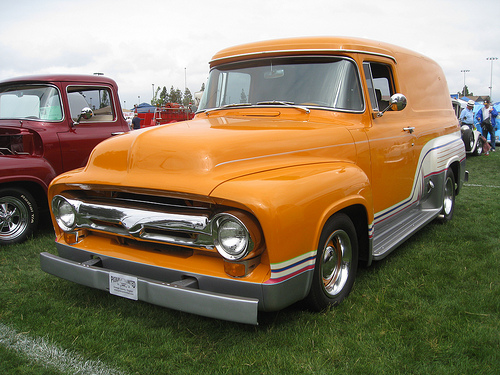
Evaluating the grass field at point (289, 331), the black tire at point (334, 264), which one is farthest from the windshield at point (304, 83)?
the grass field at point (289, 331)

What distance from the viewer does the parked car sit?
2.60 metres

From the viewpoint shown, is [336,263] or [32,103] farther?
[32,103]

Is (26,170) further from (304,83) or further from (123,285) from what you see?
(304,83)

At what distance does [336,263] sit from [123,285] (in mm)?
1533

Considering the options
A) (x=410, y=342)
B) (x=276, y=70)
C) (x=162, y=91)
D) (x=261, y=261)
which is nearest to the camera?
(x=261, y=261)

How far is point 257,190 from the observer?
101 inches

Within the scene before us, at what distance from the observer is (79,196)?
336 centimetres

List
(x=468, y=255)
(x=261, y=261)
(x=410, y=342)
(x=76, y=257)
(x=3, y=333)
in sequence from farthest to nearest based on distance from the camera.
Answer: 1. (x=468, y=255)
2. (x=76, y=257)
3. (x=3, y=333)
4. (x=410, y=342)
5. (x=261, y=261)

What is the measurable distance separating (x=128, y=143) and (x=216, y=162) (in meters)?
0.73

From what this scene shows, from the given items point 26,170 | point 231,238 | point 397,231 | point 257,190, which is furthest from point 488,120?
point 231,238

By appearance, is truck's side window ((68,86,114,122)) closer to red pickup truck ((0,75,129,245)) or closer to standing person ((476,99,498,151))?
red pickup truck ((0,75,129,245))

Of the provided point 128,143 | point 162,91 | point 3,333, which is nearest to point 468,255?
point 128,143

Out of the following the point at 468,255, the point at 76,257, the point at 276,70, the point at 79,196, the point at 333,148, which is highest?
the point at 276,70

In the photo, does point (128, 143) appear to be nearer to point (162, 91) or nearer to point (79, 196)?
point (79, 196)
